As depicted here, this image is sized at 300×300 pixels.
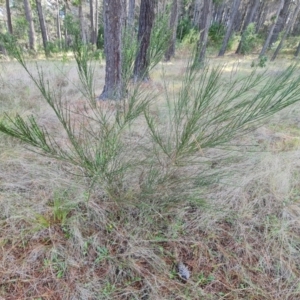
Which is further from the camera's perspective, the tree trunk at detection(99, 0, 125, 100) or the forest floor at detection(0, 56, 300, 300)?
the tree trunk at detection(99, 0, 125, 100)

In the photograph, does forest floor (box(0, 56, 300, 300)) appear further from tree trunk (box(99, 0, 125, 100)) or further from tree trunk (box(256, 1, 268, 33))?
tree trunk (box(256, 1, 268, 33))

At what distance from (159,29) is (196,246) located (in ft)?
3.89

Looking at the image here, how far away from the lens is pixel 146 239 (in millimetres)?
1107

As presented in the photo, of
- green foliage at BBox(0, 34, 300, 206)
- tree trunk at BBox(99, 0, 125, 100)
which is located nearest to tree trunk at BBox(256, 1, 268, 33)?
tree trunk at BBox(99, 0, 125, 100)

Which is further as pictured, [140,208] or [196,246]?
[140,208]

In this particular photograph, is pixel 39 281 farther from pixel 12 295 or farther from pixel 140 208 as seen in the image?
pixel 140 208

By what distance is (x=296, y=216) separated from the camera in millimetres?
1211

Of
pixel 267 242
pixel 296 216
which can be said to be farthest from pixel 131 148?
pixel 296 216

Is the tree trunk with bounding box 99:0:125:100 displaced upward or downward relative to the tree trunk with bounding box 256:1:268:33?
downward

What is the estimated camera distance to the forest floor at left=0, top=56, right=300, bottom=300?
0.96 m

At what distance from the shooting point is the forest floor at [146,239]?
96 centimetres

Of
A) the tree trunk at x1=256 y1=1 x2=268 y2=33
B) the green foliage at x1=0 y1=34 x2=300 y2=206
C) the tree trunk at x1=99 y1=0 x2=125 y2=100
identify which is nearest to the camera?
the green foliage at x1=0 y1=34 x2=300 y2=206

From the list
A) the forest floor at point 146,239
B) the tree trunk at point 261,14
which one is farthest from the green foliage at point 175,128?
the tree trunk at point 261,14

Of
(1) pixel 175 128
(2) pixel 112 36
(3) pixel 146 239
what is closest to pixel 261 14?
(2) pixel 112 36
